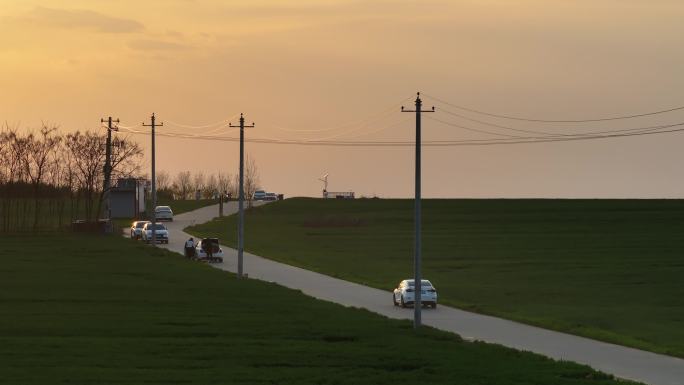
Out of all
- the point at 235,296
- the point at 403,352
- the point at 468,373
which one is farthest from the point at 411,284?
the point at 468,373

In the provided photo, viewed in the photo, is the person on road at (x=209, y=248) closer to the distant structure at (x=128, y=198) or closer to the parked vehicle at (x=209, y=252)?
the parked vehicle at (x=209, y=252)

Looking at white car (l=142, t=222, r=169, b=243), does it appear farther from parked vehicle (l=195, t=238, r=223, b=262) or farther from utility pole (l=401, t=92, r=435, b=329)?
utility pole (l=401, t=92, r=435, b=329)

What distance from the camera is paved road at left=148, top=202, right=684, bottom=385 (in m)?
35.8

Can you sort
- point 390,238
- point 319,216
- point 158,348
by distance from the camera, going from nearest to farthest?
point 158,348
point 390,238
point 319,216

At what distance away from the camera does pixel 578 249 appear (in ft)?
344

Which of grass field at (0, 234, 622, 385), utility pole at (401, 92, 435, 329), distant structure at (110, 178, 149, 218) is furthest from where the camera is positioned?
distant structure at (110, 178, 149, 218)

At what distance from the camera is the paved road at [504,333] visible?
3575cm

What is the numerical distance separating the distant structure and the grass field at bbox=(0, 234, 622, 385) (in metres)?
81.1

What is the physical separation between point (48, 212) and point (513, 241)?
66.5 meters

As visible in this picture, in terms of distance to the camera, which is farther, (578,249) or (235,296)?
(578,249)

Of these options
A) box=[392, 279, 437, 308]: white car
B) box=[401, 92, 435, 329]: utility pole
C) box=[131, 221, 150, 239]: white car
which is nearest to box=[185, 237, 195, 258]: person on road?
box=[131, 221, 150, 239]: white car

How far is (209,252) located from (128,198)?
193 ft

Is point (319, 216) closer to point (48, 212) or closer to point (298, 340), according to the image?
point (48, 212)

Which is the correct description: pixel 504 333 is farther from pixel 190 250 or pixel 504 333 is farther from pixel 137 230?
pixel 137 230
